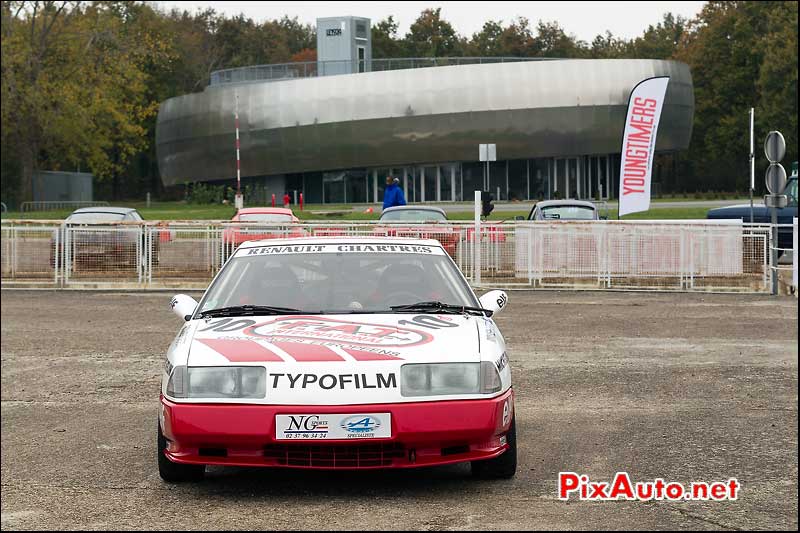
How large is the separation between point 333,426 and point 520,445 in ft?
6.46

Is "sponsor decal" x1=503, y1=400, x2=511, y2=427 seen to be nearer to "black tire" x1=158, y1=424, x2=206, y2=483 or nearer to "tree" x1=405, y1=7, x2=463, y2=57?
"black tire" x1=158, y1=424, x2=206, y2=483

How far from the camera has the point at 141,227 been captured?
71.4ft

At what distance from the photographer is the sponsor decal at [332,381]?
5848 millimetres

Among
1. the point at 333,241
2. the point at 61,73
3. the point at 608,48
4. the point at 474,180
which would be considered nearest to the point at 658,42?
the point at 608,48

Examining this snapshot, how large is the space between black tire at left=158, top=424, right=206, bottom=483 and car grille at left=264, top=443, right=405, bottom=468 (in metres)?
0.56

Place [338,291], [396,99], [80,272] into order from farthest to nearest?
[396,99] → [80,272] → [338,291]

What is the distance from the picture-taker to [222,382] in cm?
596

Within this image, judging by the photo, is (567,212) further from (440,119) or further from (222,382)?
(440,119)

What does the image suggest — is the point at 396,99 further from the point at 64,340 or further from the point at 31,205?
the point at 64,340

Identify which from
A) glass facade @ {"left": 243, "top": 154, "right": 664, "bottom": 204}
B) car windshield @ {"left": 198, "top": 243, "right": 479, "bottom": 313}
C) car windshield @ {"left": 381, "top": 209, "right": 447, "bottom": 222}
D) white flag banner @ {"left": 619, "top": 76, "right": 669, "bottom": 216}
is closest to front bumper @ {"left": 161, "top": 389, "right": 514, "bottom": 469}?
car windshield @ {"left": 198, "top": 243, "right": 479, "bottom": 313}

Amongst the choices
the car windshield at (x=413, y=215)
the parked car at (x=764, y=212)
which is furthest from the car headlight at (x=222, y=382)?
the parked car at (x=764, y=212)

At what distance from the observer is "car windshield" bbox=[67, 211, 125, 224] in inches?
881

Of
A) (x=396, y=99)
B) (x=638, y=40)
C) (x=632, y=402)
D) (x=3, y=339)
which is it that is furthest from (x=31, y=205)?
(x=638, y=40)

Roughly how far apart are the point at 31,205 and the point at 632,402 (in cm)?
5331
